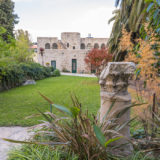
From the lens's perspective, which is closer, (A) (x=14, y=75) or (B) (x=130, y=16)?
(B) (x=130, y=16)

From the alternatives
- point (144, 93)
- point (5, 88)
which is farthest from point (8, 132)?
point (5, 88)

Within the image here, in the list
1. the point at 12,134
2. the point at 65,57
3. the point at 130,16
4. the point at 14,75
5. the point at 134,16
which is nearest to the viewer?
the point at 12,134

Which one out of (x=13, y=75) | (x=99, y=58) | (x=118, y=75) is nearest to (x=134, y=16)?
(x=99, y=58)

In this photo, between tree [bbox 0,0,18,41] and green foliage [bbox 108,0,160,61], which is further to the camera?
tree [bbox 0,0,18,41]

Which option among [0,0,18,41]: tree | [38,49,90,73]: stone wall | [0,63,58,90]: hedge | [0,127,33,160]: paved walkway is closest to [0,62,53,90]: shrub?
[0,63,58,90]: hedge

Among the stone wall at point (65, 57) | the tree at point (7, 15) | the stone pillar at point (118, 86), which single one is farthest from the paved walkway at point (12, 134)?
the stone wall at point (65, 57)

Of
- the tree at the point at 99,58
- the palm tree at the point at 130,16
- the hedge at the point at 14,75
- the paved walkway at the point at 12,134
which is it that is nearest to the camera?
the paved walkway at the point at 12,134

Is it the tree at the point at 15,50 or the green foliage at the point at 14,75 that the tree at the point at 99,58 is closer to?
the tree at the point at 15,50

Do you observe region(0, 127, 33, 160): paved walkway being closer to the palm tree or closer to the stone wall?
the palm tree

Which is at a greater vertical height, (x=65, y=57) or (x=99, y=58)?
(x=65, y=57)

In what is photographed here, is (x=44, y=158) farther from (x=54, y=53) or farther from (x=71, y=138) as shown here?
(x=54, y=53)

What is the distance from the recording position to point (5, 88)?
8750 millimetres

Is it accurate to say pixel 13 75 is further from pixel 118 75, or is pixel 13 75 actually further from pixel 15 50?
pixel 118 75

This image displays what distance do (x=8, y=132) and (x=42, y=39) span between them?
24.6 metres
